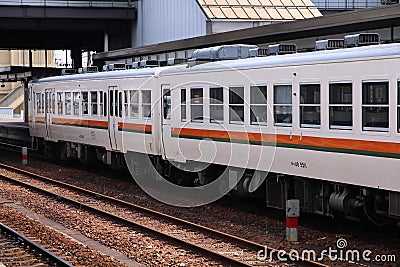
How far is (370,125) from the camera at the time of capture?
1211 centimetres

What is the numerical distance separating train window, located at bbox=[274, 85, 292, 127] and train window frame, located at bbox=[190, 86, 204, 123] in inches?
115

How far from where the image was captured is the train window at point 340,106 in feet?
41.3

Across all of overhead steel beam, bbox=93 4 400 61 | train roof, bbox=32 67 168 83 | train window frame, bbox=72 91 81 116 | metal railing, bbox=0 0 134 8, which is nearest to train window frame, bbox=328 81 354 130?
overhead steel beam, bbox=93 4 400 61

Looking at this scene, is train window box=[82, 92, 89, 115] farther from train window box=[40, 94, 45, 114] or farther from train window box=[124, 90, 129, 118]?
train window box=[40, 94, 45, 114]

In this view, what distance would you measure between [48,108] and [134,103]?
8.94 metres

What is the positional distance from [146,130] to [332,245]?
8287 millimetres

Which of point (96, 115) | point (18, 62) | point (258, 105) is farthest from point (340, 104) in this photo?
point (18, 62)

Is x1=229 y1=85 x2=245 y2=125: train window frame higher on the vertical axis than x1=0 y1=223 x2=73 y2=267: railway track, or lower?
higher

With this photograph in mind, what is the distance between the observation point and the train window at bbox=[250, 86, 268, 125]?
Answer: 48.9 feet

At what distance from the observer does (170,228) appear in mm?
14633

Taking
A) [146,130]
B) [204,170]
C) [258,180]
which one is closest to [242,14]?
[146,130]

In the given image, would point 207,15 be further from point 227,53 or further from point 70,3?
point 227,53

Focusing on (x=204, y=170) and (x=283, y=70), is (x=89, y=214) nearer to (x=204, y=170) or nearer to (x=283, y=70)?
(x=204, y=170)

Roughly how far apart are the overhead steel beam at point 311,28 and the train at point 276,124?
2.12 meters
